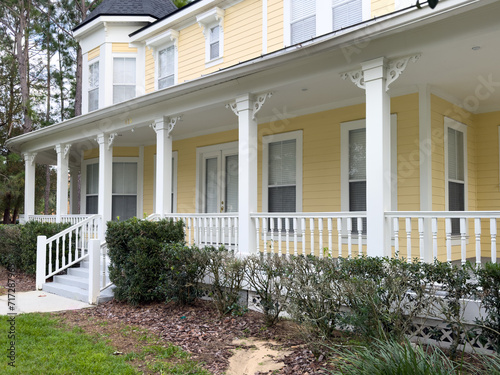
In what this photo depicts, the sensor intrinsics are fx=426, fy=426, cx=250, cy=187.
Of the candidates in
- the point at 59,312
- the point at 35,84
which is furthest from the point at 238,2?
the point at 35,84

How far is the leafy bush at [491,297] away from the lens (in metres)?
3.88

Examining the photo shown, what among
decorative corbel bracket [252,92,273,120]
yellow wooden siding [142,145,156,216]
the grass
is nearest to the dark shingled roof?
yellow wooden siding [142,145,156,216]

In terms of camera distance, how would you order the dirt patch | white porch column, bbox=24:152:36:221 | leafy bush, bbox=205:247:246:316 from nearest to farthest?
the dirt patch → leafy bush, bbox=205:247:246:316 → white porch column, bbox=24:152:36:221

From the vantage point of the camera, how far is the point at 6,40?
22766mm

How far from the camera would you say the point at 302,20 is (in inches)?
368

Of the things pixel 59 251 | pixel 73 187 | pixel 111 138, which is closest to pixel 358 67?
pixel 111 138

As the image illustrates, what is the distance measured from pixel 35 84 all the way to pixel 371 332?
2839cm

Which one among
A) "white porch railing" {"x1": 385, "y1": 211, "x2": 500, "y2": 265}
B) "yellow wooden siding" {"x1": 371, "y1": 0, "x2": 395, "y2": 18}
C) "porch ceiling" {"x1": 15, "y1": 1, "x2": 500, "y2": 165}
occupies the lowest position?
"white porch railing" {"x1": 385, "y1": 211, "x2": 500, "y2": 265}

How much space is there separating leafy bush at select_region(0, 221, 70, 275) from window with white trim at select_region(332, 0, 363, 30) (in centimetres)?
758

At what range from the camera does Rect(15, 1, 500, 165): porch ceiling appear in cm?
517

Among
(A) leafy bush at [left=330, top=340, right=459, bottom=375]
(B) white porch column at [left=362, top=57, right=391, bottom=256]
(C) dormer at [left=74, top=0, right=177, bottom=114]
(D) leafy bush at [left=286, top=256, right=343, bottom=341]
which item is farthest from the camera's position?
(C) dormer at [left=74, top=0, right=177, bottom=114]

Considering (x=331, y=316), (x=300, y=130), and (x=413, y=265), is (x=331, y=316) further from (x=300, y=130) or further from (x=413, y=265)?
(x=300, y=130)

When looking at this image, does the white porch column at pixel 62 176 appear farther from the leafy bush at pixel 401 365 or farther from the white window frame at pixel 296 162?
the leafy bush at pixel 401 365

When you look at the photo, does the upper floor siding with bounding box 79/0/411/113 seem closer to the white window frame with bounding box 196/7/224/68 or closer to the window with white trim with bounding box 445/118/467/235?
the white window frame with bounding box 196/7/224/68
